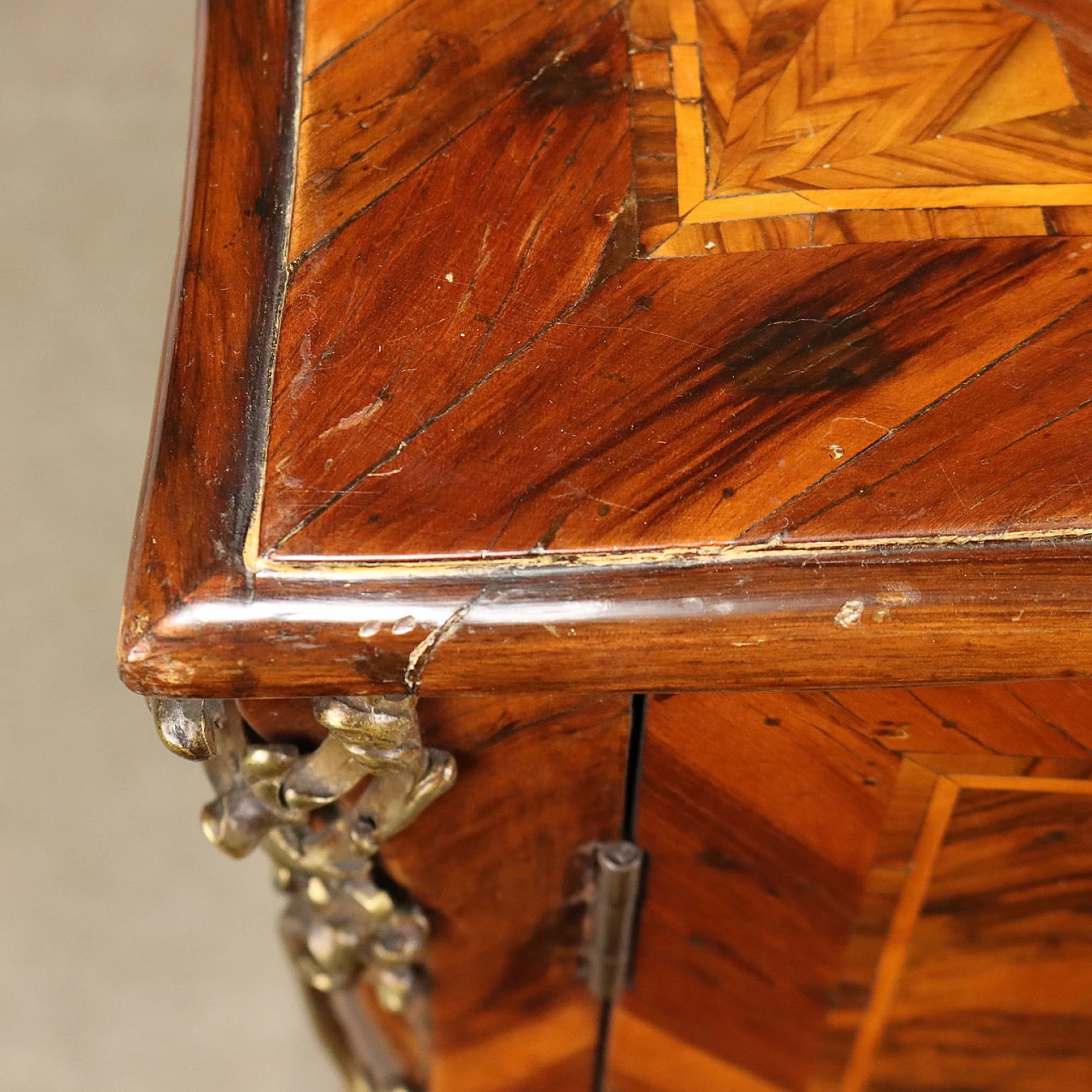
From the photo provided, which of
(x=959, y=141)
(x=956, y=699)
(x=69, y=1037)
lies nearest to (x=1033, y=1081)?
(x=956, y=699)

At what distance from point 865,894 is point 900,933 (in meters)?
0.04

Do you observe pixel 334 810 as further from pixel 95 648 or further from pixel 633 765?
pixel 95 648

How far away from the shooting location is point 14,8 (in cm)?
206

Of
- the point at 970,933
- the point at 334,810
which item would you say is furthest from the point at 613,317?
the point at 970,933

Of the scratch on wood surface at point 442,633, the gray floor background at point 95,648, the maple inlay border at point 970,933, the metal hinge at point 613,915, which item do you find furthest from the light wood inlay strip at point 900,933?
the gray floor background at point 95,648

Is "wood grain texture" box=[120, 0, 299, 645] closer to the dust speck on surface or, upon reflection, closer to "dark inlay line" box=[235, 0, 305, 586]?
"dark inlay line" box=[235, 0, 305, 586]

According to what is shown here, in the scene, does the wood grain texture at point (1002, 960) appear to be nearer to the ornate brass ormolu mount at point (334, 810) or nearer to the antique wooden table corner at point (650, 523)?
the antique wooden table corner at point (650, 523)

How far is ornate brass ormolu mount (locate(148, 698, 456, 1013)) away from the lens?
0.62m

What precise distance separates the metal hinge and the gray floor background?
0.59 m

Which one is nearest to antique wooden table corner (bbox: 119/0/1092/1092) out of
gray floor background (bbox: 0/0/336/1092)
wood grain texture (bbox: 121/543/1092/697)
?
wood grain texture (bbox: 121/543/1092/697)

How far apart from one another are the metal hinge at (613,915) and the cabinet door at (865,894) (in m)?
0.01

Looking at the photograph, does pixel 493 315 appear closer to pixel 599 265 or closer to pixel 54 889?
pixel 599 265

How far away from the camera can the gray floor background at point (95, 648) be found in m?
1.36

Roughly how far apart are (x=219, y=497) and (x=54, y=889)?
993mm
